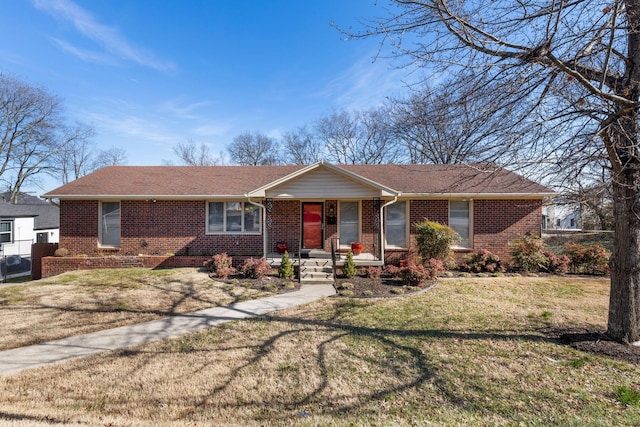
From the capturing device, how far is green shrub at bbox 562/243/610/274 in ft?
33.0

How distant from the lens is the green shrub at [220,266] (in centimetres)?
918

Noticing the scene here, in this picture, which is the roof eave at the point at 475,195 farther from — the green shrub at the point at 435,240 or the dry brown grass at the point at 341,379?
the dry brown grass at the point at 341,379

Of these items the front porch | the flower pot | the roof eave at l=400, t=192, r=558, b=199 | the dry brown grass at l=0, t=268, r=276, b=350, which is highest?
the roof eave at l=400, t=192, r=558, b=199

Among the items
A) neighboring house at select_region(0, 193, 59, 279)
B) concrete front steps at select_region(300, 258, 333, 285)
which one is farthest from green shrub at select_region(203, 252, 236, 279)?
neighboring house at select_region(0, 193, 59, 279)

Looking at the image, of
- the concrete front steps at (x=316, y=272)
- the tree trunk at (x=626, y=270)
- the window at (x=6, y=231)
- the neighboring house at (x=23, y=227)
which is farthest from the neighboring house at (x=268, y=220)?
the window at (x=6, y=231)

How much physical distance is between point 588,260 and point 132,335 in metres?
14.4

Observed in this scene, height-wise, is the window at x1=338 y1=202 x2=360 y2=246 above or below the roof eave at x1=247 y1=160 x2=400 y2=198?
below

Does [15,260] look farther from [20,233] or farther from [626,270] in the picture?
[626,270]

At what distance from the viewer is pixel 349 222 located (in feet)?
38.0

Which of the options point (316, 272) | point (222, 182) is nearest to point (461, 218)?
point (316, 272)

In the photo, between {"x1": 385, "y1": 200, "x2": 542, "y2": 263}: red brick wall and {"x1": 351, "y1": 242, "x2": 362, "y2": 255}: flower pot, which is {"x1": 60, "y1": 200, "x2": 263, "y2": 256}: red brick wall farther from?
{"x1": 385, "y1": 200, "x2": 542, "y2": 263}: red brick wall

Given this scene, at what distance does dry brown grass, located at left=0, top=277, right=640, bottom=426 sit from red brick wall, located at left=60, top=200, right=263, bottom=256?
22.0 ft

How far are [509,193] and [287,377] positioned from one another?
10830 mm

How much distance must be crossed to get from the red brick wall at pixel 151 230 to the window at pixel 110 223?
23cm
